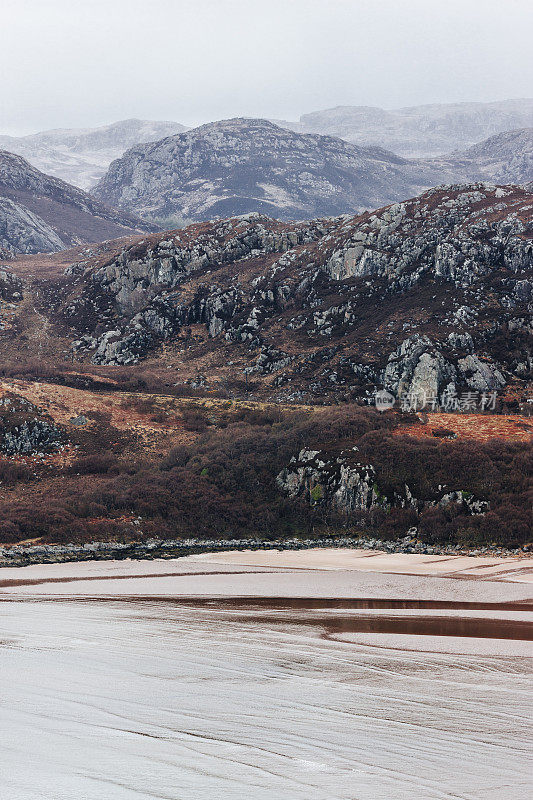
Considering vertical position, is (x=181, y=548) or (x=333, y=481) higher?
(x=333, y=481)

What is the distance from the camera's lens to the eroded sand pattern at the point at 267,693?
931 centimetres

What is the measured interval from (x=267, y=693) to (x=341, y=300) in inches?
3141

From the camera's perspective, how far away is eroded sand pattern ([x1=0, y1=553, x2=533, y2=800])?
9312 mm

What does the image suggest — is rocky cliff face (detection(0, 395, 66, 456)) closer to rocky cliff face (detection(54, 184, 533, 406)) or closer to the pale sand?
the pale sand

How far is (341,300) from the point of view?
90375 mm

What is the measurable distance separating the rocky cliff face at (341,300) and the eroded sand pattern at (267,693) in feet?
146

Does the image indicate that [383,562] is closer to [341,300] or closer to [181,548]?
[181,548]

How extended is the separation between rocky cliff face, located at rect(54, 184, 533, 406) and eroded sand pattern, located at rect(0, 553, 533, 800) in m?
44.6

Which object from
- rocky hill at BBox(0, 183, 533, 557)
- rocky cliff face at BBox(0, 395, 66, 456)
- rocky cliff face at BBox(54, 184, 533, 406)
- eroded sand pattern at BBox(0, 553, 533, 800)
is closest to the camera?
eroded sand pattern at BBox(0, 553, 533, 800)

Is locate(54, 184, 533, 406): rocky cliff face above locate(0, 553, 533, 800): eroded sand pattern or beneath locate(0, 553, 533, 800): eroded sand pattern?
above

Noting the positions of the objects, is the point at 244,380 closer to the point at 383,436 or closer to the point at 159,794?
the point at 383,436

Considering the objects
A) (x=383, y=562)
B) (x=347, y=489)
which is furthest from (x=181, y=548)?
(x=383, y=562)

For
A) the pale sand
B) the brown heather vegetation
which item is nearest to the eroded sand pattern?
the pale sand

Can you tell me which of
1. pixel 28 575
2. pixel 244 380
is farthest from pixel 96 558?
pixel 244 380
